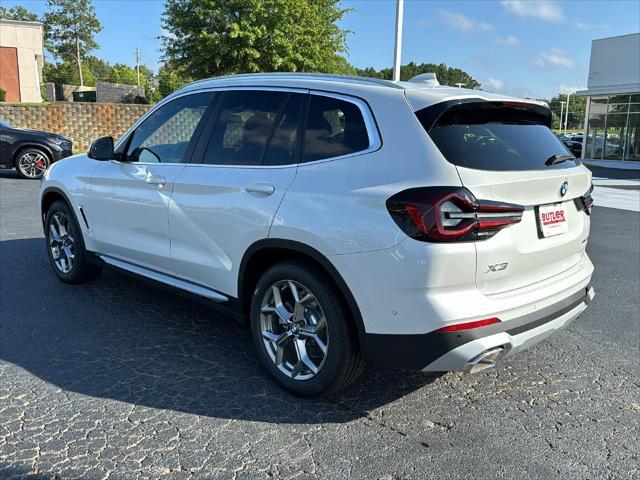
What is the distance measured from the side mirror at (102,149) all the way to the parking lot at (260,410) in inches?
49.3

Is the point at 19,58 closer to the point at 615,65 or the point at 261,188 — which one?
the point at 615,65

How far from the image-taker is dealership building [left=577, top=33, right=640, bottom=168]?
26266 mm

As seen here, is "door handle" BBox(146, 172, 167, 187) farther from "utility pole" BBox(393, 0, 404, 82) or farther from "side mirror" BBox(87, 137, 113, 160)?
"utility pole" BBox(393, 0, 404, 82)

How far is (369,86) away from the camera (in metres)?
3.08

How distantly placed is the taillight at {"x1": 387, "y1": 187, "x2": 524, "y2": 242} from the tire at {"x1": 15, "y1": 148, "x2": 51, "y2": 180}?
13.2 m

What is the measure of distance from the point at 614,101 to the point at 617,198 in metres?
16.9

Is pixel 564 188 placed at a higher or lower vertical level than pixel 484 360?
higher

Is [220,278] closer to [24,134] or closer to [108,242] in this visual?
[108,242]

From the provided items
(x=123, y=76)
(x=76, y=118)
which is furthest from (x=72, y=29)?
(x=76, y=118)

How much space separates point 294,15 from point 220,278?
65.9 feet

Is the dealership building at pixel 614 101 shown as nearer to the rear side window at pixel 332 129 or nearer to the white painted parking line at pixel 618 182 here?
the white painted parking line at pixel 618 182

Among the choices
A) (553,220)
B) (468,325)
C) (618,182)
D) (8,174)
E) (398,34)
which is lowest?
(618,182)

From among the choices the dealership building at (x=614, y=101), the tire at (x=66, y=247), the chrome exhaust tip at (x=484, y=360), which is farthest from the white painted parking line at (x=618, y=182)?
the chrome exhaust tip at (x=484, y=360)

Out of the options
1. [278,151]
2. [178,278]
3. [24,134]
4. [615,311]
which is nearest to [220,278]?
[178,278]
